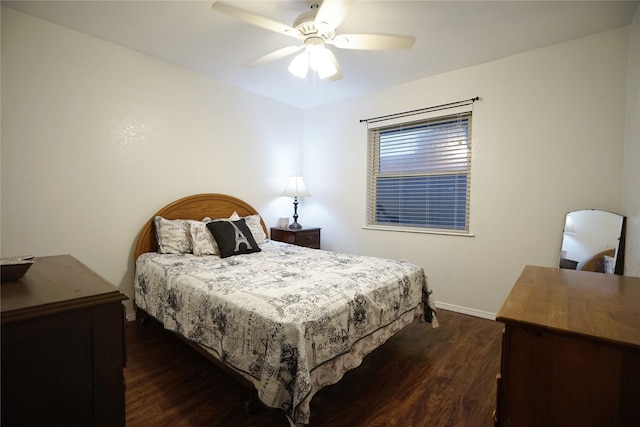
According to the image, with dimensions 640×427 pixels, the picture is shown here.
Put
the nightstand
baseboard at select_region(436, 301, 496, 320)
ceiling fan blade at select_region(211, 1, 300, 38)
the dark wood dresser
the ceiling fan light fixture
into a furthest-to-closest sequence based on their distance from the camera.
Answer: the nightstand, baseboard at select_region(436, 301, 496, 320), the ceiling fan light fixture, ceiling fan blade at select_region(211, 1, 300, 38), the dark wood dresser

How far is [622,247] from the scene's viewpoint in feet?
7.29

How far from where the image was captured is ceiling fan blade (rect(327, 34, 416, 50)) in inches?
75.5

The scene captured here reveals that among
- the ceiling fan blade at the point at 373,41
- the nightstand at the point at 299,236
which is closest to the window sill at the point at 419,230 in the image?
the nightstand at the point at 299,236

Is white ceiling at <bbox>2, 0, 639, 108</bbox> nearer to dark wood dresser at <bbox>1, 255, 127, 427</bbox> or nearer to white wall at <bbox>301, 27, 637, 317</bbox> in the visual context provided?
white wall at <bbox>301, 27, 637, 317</bbox>

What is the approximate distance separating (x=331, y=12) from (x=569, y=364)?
1.95m

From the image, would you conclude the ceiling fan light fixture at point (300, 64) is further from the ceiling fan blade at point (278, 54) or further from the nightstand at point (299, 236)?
the nightstand at point (299, 236)

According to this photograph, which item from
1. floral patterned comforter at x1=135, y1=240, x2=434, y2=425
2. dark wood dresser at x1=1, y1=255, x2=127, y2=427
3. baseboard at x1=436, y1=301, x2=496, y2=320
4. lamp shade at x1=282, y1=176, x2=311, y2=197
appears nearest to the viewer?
dark wood dresser at x1=1, y1=255, x2=127, y2=427

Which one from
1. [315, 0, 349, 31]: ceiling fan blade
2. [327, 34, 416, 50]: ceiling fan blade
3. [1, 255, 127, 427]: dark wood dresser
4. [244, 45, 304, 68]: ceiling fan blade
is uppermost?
[244, 45, 304, 68]: ceiling fan blade

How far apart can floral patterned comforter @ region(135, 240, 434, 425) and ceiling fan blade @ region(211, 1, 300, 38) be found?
1650mm

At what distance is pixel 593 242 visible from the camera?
93.0 inches

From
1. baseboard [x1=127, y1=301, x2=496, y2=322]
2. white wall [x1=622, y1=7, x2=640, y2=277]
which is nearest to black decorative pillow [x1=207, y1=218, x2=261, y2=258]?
baseboard [x1=127, y1=301, x2=496, y2=322]

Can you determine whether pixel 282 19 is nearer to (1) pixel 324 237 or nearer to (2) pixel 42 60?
(2) pixel 42 60

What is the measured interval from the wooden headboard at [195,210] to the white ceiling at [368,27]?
1.40 meters

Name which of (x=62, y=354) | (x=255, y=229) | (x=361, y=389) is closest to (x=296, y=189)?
(x=255, y=229)
